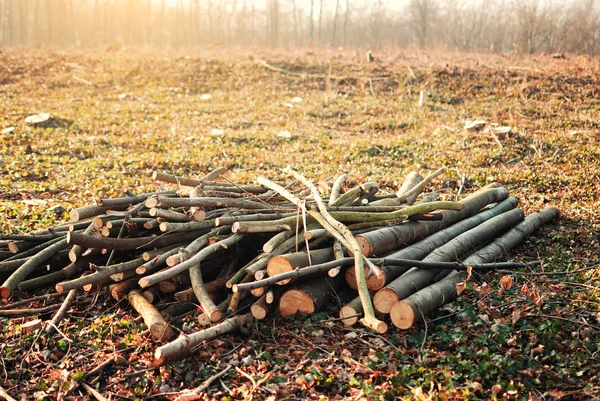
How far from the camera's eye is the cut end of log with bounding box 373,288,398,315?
4930mm

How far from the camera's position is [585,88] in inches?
740

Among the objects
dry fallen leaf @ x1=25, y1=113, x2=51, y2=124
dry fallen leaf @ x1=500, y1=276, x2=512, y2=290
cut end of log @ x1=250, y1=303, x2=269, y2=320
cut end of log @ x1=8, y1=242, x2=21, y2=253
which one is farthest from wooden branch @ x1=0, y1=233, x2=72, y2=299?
dry fallen leaf @ x1=25, y1=113, x2=51, y2=124

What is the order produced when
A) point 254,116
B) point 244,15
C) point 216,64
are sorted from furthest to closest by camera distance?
point 244,15
point 216,64
point 254,116

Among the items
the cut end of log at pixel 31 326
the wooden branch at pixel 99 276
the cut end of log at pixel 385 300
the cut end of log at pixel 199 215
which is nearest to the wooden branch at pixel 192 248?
the cut end of log at pixel 199 215

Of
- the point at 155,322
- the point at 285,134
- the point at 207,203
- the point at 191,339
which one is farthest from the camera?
the point at 285,134

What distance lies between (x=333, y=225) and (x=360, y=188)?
1.22 meters

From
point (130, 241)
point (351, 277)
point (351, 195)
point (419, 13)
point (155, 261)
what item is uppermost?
point (419, 13)

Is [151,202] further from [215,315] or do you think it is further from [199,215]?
[215,315]

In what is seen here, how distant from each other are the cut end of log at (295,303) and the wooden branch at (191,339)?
0.37m

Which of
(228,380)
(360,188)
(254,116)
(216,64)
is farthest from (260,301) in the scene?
(216,64)

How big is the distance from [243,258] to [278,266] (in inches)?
34.3

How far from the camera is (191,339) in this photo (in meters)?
4.45

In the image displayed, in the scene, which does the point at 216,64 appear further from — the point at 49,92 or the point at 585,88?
the point at 585,88

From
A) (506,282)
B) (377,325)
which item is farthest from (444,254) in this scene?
(377,325)
